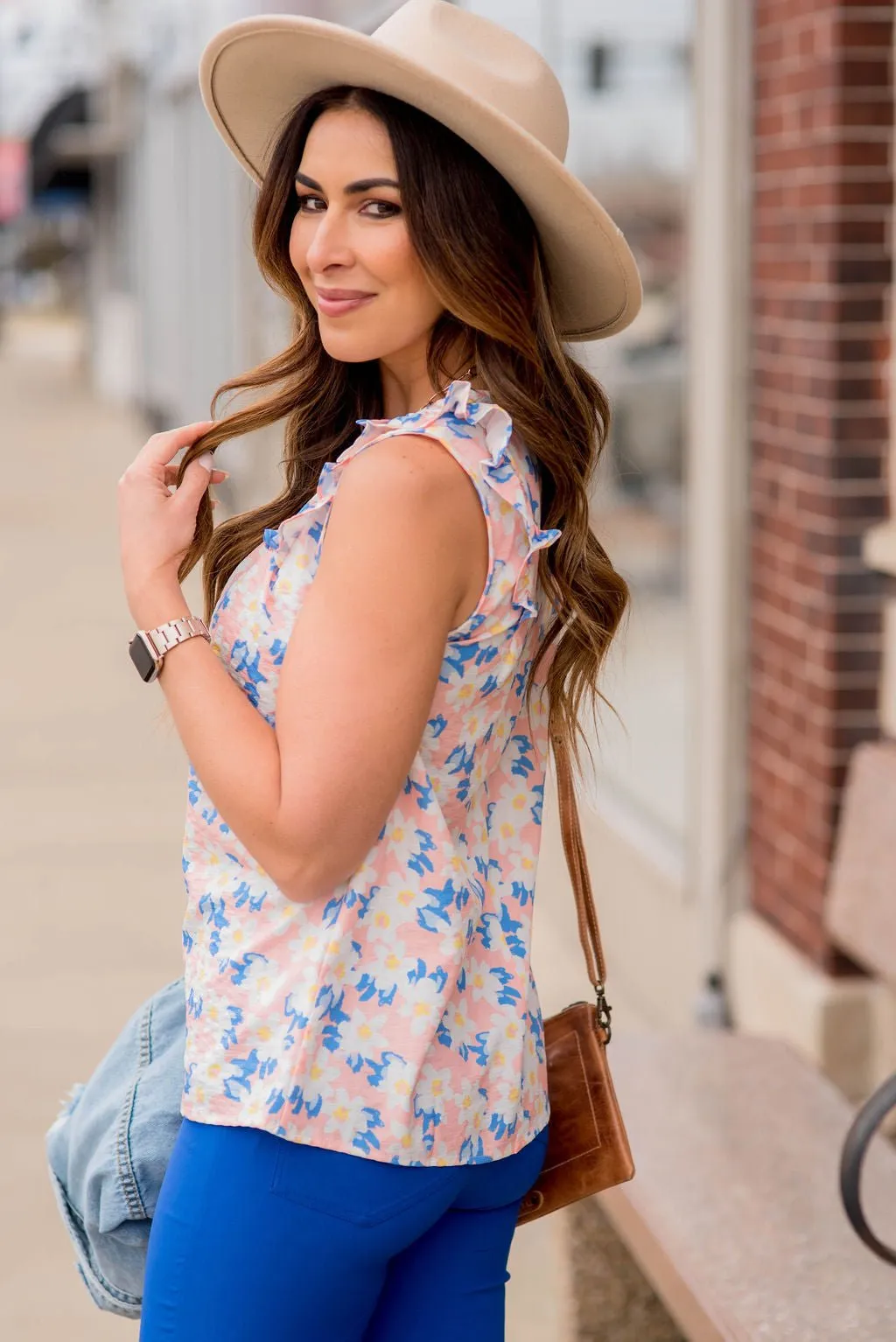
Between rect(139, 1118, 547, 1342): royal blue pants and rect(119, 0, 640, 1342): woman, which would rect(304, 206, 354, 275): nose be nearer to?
rect(119, 0, 640, 1342): woman

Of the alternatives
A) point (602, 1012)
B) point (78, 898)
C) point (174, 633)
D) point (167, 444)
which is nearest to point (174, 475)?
point (167, 444)

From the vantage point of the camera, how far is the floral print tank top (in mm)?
1718

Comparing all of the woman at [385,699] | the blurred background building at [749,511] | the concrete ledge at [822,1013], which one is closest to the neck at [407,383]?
the woman at [385,699]

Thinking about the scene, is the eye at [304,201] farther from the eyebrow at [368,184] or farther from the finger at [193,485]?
the finger at [193,485]

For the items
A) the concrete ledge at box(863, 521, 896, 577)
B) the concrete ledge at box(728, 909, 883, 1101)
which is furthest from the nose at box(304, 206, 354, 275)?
the concrete ledge at box(728, 909, 883, 1101)

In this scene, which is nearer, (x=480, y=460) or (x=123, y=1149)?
(x=480, y=460)

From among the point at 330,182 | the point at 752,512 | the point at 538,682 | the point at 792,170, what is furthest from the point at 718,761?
the point at 330,182

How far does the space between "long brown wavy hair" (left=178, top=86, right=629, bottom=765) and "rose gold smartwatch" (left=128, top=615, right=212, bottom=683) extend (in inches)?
6.8

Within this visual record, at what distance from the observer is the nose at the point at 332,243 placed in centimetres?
175

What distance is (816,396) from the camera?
4.01 m

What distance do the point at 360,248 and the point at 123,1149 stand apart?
91 centimetres

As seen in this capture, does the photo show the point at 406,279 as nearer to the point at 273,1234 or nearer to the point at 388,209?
the point at 388,209

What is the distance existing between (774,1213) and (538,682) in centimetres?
130

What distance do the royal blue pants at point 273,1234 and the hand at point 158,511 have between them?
52 centimetres
